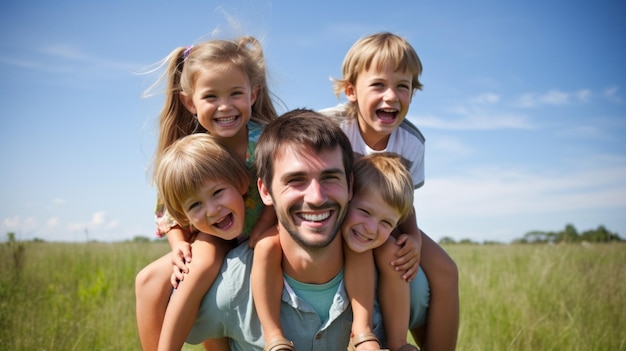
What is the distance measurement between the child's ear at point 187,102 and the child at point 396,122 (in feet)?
3.43

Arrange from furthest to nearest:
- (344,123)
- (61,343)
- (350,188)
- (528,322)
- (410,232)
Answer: (528,322)
(61,343)
(344,123)
(410,232)
(350,188)

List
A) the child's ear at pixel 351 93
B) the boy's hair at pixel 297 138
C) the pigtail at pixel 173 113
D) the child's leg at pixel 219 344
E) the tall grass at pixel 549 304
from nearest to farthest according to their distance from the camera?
the boy's hair at pixel 297 138 < the child's leg at pixel 219 344 < the pigtail at pixel 173 113 < the child's ear at pixel 351 93 < the tall grass at pixel 549 304

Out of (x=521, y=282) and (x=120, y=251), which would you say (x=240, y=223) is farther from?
(x=120, y=251)

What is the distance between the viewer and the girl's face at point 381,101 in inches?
152

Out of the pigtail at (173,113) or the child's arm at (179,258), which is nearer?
the child's arm at (179,258)

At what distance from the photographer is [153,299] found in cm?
348

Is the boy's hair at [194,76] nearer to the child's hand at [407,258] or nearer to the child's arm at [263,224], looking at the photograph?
the child's arm at [263,224]

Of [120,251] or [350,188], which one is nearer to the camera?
Result: [350,188]

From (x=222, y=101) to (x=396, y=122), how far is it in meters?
1.32

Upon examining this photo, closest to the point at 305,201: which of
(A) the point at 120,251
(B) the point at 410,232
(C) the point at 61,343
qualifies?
(B) the point at 410,232

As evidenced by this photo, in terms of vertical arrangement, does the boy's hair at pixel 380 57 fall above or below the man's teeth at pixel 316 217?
above

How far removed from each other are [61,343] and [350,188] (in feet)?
14.7

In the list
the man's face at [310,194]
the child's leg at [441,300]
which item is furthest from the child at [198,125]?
the child's leg at [441,300]

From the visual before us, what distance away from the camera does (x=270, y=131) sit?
10.6ft
